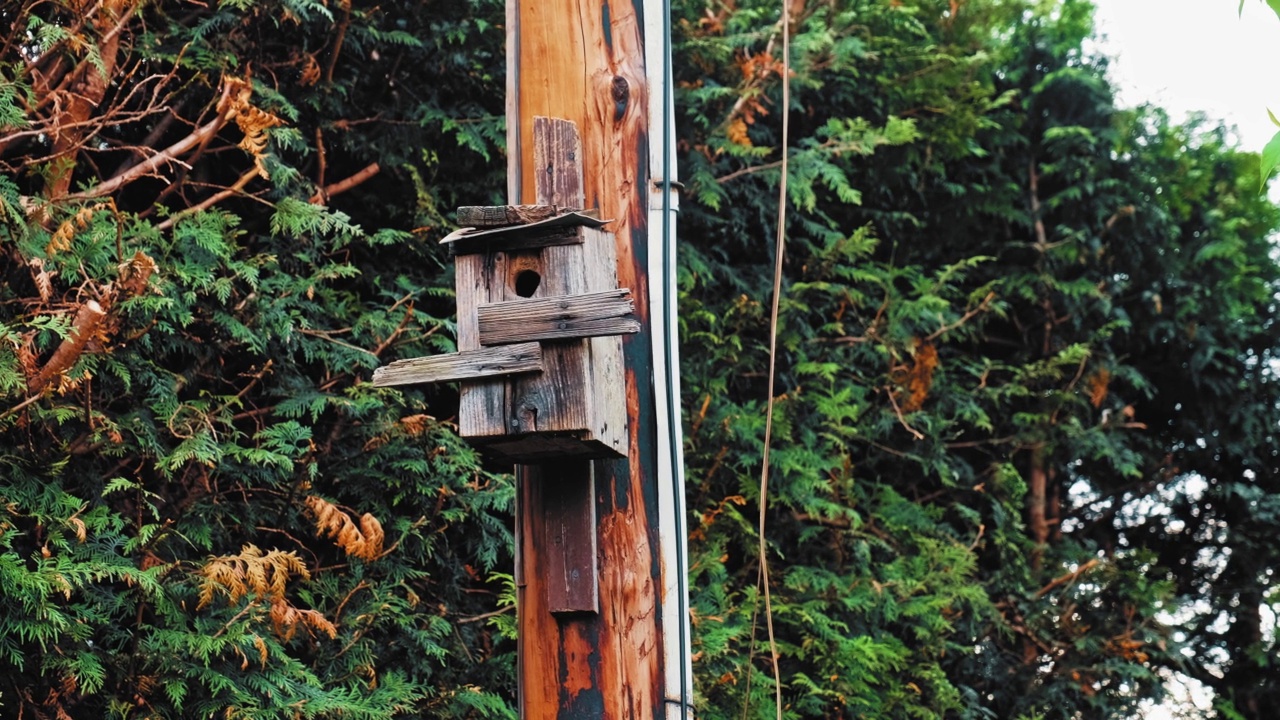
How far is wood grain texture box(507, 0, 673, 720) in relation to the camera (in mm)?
2217

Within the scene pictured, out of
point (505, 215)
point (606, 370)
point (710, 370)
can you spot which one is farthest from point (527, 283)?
point (710, 370)

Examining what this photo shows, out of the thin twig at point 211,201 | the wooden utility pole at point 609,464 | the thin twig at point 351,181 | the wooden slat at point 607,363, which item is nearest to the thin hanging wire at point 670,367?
the wooden utility pole at point 609,464

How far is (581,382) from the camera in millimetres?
2184

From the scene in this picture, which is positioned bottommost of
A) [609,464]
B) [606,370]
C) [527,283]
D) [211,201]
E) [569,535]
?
[569,535]

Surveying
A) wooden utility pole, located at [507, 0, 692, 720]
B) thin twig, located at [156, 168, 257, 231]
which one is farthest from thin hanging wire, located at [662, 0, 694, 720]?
thin twig, located at [156, 168, 257, 231]

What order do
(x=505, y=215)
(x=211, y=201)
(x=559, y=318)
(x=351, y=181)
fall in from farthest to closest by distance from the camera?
(x=351, y=181) < (x=211, y=201) < (x=505, y=215) < (x=559, y=318)

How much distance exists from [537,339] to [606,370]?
0.46 feet

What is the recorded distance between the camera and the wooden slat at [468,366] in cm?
221

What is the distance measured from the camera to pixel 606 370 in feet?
7.42

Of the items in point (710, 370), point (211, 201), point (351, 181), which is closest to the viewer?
point (211, 201)

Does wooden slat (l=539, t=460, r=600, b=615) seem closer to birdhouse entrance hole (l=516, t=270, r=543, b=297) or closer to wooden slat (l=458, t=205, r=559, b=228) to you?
birdhouse entrance hole (l=516, t=270, r=543, b=297)

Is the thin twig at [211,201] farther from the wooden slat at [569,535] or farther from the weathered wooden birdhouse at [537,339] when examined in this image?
the wooden slat at [569,535]

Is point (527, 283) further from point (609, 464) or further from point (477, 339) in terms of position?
point (609, 464)

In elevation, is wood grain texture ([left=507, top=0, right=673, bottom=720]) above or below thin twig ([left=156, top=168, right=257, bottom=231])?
below
